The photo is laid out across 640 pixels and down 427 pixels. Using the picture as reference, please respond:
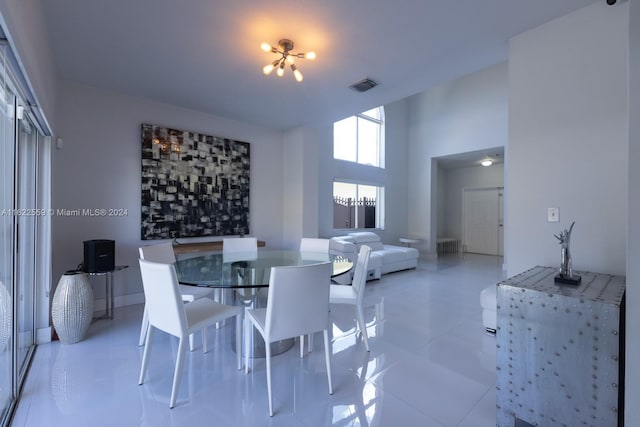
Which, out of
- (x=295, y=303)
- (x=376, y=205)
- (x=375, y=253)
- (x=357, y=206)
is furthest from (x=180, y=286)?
(x=376, y=205)

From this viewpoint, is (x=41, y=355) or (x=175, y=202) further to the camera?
(x=175, y=202)

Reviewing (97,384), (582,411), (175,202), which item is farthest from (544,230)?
(175,202)

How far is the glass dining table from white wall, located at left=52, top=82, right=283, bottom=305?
4.58ft

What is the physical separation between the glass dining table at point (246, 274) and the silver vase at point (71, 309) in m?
0.86

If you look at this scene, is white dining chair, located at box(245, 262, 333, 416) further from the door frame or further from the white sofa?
the door frame

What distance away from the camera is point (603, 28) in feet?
6.20

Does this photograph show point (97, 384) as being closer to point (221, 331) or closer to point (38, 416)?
point (38, 416)

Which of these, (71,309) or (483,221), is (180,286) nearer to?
(71,309)

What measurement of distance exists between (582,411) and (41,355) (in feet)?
11.8

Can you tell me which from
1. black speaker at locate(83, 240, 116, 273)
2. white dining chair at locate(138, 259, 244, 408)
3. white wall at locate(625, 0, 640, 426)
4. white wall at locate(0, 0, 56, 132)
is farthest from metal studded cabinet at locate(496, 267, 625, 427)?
black speaker at locate(83, 240, 116, 273)

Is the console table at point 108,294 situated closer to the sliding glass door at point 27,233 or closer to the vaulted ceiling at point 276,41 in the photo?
the sliding glass door at point 27,233

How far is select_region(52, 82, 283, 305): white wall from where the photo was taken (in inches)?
120

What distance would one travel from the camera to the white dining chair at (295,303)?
1.68 meters

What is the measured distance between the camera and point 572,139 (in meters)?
2.02
